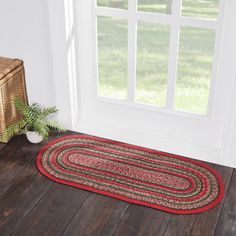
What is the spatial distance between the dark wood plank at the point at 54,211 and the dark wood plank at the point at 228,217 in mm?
702

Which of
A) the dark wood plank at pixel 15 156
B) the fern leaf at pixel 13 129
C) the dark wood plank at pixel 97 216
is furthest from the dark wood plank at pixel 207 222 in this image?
the fern leaf at pixel 13 129

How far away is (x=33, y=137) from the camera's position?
2764 mm

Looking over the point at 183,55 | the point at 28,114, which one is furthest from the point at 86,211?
the point at 183,55

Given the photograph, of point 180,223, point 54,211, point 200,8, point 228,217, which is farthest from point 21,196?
point 200,8

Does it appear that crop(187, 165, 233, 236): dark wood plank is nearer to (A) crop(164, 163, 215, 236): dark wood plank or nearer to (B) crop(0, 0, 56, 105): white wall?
(A) crop(164, 163, 215, 236): dark wood plank

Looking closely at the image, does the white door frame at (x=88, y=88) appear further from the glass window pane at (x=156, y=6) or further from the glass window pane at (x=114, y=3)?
the glass window pane at (x=156, y=6)

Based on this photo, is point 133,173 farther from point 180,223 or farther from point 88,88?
point 88,88

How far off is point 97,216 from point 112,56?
1.01 meters

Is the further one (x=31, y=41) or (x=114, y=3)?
(x=31, y=41)

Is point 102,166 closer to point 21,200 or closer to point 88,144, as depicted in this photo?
point 88,144

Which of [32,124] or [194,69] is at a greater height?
[194,69]

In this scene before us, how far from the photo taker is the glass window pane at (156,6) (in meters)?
2.46

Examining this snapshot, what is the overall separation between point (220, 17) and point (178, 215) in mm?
1048

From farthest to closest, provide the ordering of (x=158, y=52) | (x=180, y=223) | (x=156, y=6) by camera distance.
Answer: (x=158, y=52), (x=156, y=6), (x=180, y=223)
